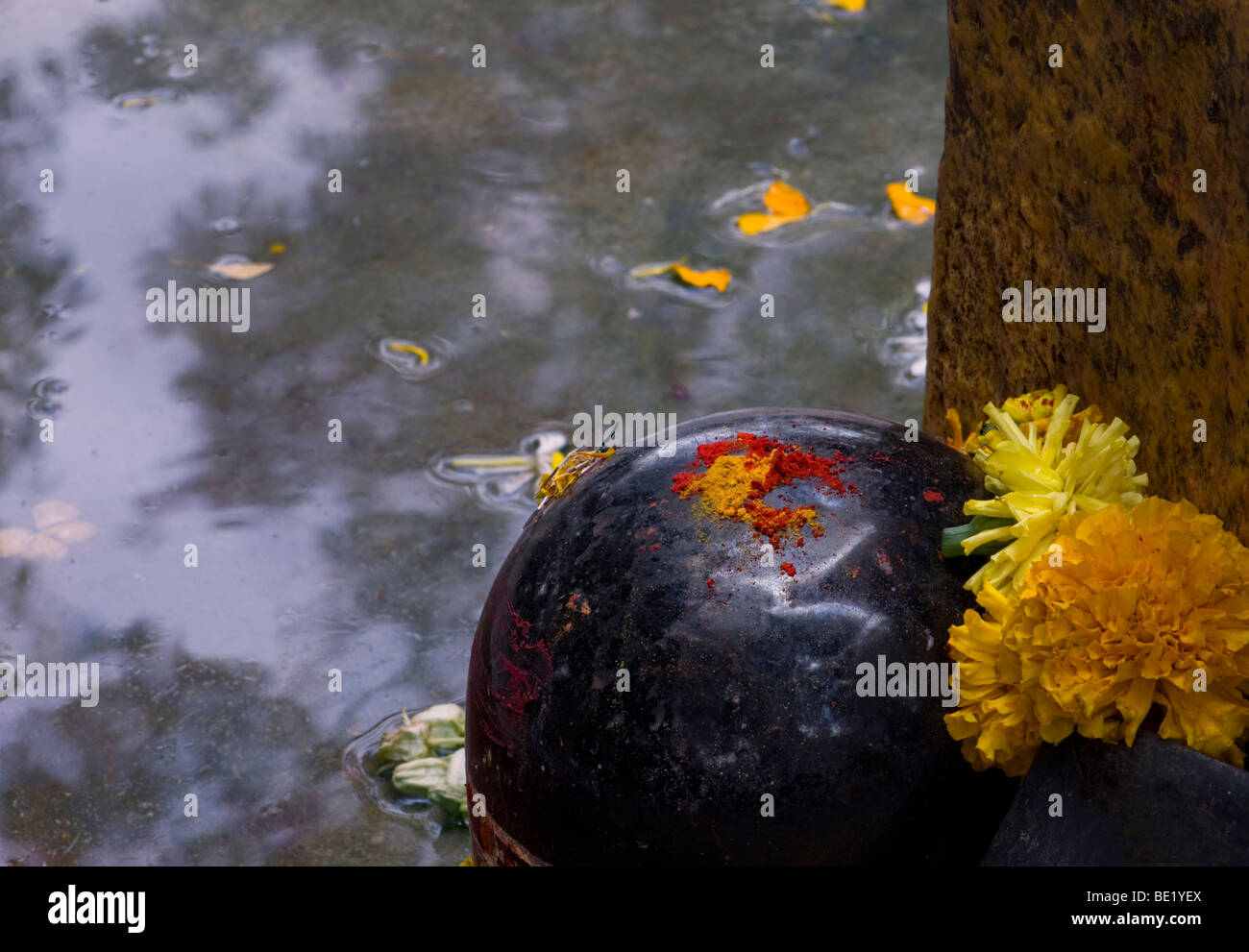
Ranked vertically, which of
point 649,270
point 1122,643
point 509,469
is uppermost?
point 1122,643

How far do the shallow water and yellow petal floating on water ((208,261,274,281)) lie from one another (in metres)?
0.04

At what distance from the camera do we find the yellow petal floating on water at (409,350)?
5.68 m

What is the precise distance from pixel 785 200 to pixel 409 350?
1867mm

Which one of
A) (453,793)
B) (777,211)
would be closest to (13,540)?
(453,793)

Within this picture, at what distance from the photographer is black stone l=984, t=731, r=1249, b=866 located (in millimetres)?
2297

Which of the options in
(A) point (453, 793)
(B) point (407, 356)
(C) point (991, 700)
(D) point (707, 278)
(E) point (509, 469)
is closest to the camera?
(C) point (991, 700)

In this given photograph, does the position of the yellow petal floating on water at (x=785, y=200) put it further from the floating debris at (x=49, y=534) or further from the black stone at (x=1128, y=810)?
the black stone at (x=1128, y=810)

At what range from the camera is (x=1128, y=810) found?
7.84 feet

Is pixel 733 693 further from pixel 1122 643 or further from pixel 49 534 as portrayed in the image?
pixel 49 534

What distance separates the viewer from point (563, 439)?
5238 millimetres

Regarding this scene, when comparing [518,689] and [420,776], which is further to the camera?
[420,776]

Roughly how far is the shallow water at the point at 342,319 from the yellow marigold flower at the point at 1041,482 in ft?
6.22
